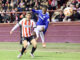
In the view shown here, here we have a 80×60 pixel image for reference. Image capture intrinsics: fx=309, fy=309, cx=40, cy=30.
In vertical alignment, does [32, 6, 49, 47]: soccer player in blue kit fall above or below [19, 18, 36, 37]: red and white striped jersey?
below

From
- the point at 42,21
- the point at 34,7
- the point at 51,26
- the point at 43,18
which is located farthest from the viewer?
the point at 34,7

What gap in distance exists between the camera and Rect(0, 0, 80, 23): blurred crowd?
19.2m

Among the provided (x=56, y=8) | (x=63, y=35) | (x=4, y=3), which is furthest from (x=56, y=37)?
(x=4, y=3)

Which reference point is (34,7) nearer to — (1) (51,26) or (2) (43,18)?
(1) (51,26)

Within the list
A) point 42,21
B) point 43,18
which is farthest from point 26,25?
point 42,21

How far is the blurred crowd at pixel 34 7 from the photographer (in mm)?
19234

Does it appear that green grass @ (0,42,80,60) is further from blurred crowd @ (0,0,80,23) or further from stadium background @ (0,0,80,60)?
blurred crowd @ (0,0,80,23)

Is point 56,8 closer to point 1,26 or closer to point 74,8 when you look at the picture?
point 74,8

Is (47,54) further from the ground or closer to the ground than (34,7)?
closer to the ground

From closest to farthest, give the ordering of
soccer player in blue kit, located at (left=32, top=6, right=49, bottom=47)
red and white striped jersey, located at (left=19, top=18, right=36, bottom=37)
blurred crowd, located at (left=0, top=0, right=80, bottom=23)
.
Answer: red and white striped jersey, located at (left=19, top=18, right=36, bottom=37) → soccer player in blue kit, located at (left=32, top=6, right=49, bottom=47) → blurred crowd, located at (left=0, top=0, right=80, bottom=23)

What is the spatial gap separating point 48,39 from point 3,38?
10.1ft

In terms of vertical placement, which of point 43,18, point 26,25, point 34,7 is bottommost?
point 34,7

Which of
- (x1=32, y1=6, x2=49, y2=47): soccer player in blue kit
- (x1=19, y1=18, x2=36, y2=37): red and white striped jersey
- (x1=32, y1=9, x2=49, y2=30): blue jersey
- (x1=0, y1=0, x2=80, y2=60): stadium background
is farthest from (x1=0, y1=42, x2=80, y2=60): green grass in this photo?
(x1=0, y1=0, x2=80, y2=60): stadium background

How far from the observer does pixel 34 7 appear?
790 inches
